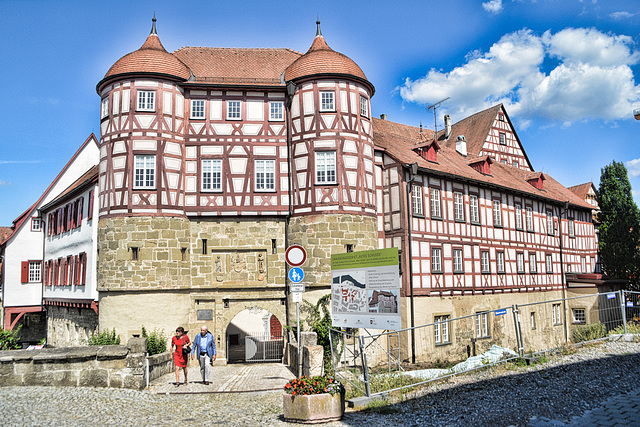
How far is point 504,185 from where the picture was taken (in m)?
29.0

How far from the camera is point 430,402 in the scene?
984 centimetres

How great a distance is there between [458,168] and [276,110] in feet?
34.4

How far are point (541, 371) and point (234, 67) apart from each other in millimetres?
17946

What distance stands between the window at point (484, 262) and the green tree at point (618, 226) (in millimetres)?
13007

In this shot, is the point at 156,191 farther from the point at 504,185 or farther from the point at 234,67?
the point at 504,185

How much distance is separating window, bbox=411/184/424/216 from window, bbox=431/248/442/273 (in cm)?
194

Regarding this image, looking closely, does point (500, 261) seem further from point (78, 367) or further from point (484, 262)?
point (78, 367)

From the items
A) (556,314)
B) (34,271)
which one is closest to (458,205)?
(556,314)

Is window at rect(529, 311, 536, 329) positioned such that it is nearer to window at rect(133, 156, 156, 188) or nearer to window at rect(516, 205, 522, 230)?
window at rect(516, 205, 522, 230)

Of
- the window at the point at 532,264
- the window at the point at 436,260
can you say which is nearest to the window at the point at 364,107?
the window at the point at 436,260

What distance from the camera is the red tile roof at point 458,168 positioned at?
2506 cm

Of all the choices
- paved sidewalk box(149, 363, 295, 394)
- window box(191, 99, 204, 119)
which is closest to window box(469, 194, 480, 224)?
paved sidewalk box(149, 363, 295, 394)

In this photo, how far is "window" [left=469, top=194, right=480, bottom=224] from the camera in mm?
26934

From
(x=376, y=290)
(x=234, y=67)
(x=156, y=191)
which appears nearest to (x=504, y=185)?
(x=234, y=67)
